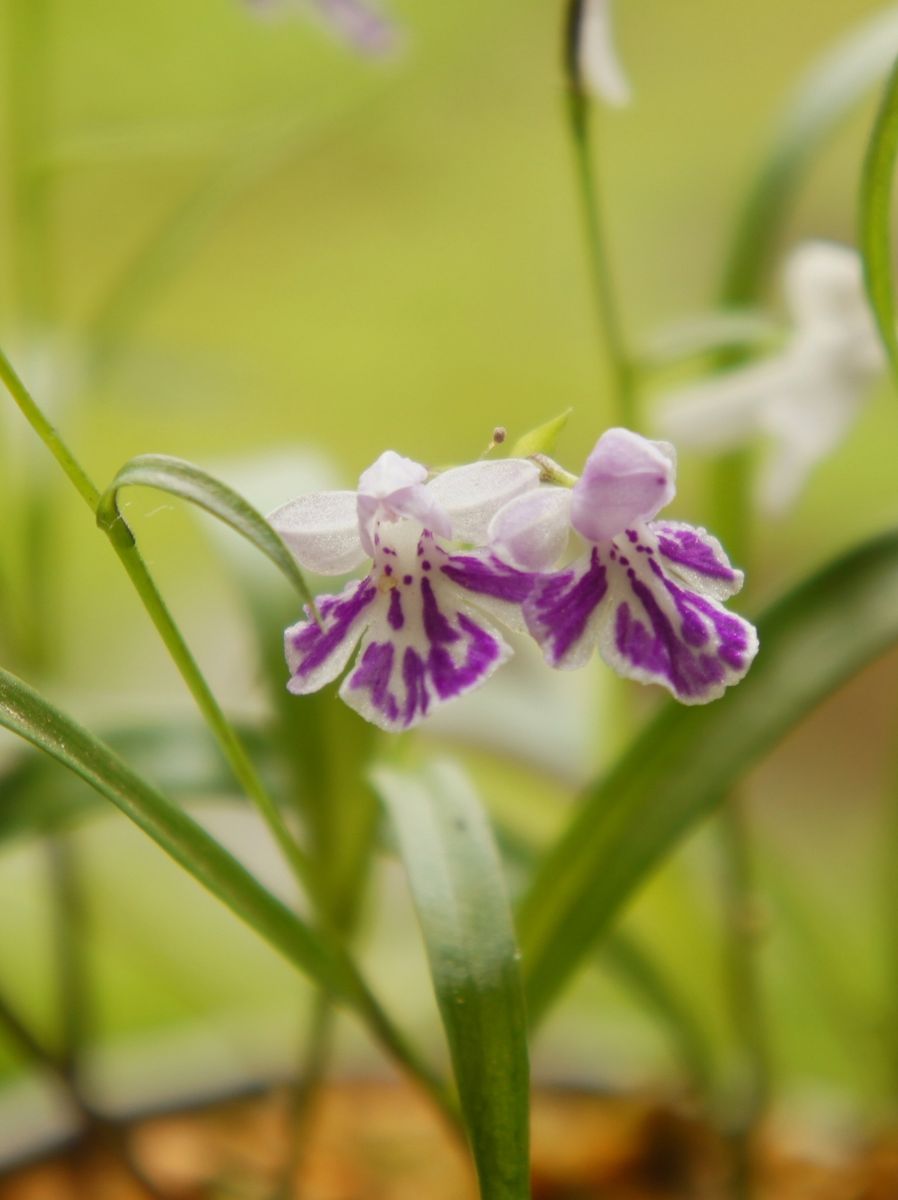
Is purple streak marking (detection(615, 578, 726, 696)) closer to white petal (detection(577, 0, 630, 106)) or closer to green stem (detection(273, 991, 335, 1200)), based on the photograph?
white petal (detection(577, 0, 630, 106))

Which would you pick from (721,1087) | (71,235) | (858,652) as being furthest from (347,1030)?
(71,235)

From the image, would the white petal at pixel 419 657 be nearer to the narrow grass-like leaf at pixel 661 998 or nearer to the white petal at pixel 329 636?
the white petal at pixel 329 636

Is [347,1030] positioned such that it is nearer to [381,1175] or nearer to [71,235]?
[381,1175]

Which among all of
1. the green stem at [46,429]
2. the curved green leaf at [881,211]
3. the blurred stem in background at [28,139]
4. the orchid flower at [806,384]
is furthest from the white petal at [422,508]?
the blurred stem in background at [28,139]

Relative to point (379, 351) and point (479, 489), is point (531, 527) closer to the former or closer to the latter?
point (479, 489)

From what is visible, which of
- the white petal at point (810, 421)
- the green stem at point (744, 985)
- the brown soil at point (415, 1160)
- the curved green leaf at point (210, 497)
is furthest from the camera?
the brown soil at point (415, 1160)
